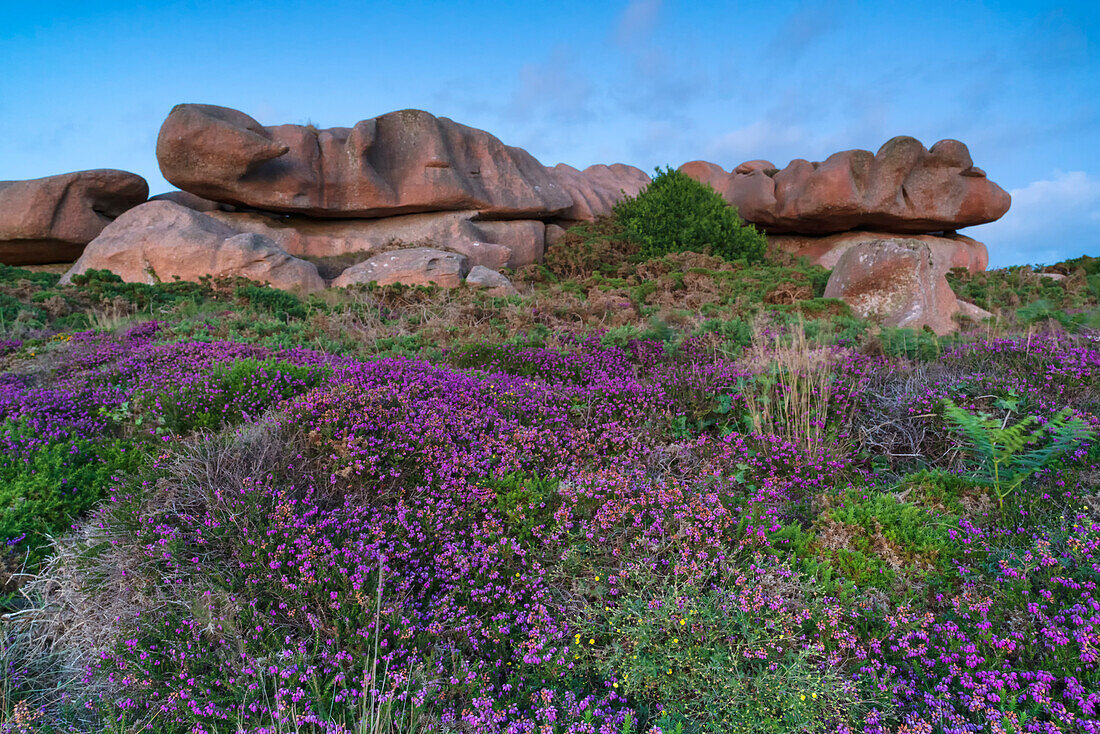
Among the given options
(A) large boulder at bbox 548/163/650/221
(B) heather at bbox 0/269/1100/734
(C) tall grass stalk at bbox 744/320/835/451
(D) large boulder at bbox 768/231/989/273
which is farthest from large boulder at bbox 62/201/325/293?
(D) large boulder at bbox 768/231/989/273

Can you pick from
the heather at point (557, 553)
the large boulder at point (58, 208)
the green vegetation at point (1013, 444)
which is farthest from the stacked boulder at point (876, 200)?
the large boulder at point (58, 208)

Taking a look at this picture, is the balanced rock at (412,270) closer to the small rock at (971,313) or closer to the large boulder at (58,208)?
the large boulder at (58,208)

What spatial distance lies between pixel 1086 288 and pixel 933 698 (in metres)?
19.9

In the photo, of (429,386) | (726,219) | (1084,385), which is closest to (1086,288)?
(726,219)

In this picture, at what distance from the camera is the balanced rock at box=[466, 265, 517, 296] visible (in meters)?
13.9

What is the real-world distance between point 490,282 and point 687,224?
6.93 meters

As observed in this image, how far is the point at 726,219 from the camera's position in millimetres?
18406

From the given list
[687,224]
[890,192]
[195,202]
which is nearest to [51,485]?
[687,224]

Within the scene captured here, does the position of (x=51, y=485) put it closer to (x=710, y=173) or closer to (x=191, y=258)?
(x=191, y=258)

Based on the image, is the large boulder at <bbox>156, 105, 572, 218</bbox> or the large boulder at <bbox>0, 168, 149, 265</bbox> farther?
the large boulder at <bbox>0, 168, 149, 265</bbox>

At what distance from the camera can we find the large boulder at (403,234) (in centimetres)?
2022

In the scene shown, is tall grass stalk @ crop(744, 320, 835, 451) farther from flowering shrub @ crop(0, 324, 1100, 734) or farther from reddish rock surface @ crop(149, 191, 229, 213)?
reddish rock surface @ crop(149, 191, 229, 213)

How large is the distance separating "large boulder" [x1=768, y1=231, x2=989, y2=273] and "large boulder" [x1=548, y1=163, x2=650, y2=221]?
693 cm

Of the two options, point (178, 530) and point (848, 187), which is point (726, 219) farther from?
point (178, 530)
